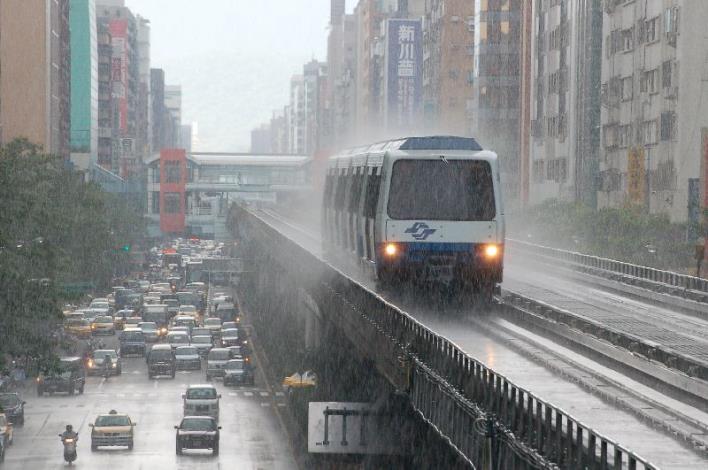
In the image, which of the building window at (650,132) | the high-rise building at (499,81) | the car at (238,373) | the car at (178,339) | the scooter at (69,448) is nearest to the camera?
the scooter at (69,448)

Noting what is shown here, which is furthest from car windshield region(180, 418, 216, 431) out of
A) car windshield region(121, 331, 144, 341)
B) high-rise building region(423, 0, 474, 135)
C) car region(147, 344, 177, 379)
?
high-rise building region(423, 0, 474, 135)

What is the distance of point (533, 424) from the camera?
62.3 feet

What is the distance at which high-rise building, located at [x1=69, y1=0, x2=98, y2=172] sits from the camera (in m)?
187

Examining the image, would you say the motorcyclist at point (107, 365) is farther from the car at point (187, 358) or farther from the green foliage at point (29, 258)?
the green foliage at point (29, 258)

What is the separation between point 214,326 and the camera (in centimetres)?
9906

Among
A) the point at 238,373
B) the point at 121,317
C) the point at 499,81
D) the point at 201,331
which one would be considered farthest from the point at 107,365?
the point at 499,81

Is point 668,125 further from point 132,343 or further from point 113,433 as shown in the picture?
point 113,433

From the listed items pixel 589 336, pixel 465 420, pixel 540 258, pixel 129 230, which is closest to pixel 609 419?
pixel 465 420

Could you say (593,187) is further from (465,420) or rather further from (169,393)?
(465,420)

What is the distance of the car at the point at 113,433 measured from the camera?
Result: 191ft

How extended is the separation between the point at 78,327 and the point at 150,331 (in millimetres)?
4189

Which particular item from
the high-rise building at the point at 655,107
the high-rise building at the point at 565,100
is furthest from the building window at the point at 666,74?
the high-rise building at the point at 565,100

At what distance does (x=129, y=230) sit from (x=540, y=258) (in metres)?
91.4

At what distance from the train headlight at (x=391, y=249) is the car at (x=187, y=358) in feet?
150
